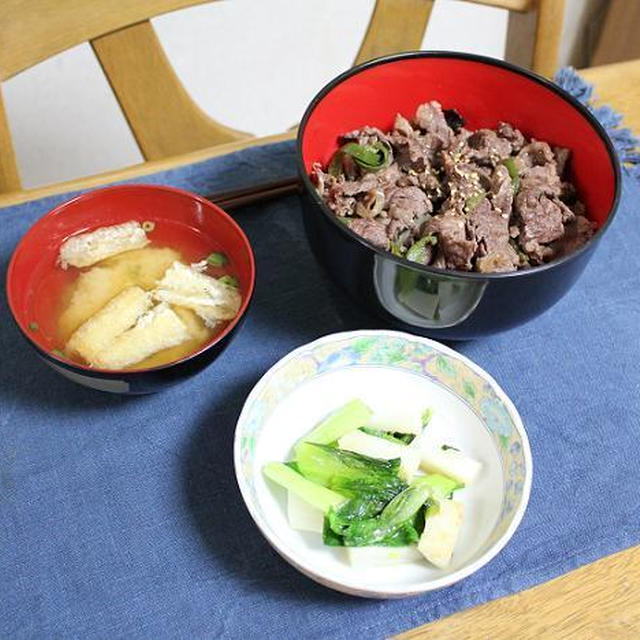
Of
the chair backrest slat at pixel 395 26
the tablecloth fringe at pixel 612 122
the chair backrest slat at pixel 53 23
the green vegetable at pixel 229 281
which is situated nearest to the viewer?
the green vegetable at pixel 229 281

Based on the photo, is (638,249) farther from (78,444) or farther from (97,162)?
A: (97,162)

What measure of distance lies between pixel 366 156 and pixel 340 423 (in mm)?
366

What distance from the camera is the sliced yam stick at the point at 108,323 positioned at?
100 cm

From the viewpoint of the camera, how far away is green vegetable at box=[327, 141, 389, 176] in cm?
113

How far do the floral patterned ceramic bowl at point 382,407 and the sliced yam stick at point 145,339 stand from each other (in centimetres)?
13

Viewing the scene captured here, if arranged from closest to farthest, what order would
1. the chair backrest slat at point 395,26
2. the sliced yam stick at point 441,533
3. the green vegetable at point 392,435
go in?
the sliced yam stick at point 441,533, the green vegetable at point 392,435, the chair backrest slat at point 395,26

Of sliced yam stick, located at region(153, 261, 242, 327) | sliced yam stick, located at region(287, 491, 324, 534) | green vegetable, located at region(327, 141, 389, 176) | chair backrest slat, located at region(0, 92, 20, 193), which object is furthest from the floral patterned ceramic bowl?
chair backrest slat, located at region(0, 92, 20, 193)

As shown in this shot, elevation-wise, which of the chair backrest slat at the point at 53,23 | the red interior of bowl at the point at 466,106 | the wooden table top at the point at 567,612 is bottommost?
the wooden table top at the point at 567,612

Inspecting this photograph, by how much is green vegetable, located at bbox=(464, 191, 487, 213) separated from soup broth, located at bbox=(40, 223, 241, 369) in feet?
1.01

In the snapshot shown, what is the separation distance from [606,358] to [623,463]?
0.16m

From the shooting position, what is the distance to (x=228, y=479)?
0.98 metres

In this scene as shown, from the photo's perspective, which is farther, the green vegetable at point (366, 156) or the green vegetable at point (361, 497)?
the green vegetable at point (366, 156)

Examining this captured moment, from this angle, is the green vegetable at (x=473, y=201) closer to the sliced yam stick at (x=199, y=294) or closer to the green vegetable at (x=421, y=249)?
the green vegetable at (x=421, y=249)

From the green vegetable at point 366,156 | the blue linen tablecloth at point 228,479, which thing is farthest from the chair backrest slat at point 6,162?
the green vegetable at point 366,156
